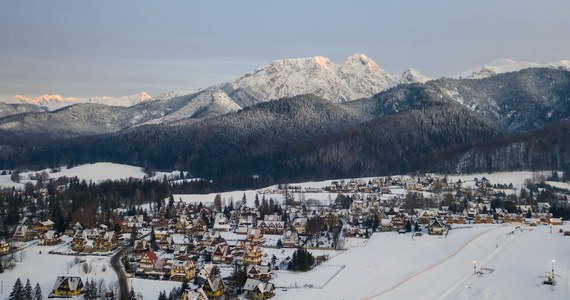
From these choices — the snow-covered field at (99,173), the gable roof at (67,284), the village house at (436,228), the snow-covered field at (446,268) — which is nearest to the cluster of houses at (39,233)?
the gable roof at (67,284)

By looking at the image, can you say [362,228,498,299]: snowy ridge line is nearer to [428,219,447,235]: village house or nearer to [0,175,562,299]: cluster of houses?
[428,219,447,235]: village house

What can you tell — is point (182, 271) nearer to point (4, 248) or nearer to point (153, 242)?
point (153, 242)

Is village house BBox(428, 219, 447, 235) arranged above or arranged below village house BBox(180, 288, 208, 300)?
above

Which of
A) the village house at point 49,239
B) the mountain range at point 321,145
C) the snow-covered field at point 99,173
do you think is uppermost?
the mountain range at point 321,145

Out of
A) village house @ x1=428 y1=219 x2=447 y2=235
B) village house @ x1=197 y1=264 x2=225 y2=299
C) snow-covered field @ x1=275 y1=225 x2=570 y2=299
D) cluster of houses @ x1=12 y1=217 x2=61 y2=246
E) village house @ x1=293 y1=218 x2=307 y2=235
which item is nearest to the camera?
snow-covered field @ x1=275 y1=225 x2=570 y2=299

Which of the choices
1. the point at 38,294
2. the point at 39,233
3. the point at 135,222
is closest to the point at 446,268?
the point at 38,294

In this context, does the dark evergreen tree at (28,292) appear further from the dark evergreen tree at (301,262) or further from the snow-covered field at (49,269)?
the dark evergreen tree at (301,262)

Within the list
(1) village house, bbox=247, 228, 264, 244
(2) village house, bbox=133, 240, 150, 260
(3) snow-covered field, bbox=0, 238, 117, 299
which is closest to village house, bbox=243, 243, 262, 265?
(1) village house, bbox=247, 228, 264, 244
